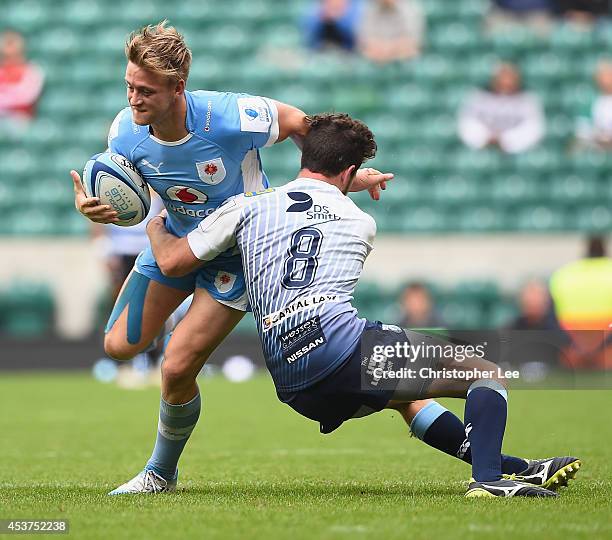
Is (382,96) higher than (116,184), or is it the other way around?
(116,184)

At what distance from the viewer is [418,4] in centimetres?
1611

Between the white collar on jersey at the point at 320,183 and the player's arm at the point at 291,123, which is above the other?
the player's arm at the point at 291,123

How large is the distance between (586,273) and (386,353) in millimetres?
7930

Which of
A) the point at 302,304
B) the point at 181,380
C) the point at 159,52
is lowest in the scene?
the point at 181,380

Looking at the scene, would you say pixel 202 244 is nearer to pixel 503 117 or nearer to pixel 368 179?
pixel 368 179

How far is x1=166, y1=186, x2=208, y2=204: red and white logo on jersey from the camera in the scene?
5.35 meters

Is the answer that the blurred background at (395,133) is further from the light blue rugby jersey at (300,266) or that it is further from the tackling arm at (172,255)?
the light blue rugby jersey at (300,266)

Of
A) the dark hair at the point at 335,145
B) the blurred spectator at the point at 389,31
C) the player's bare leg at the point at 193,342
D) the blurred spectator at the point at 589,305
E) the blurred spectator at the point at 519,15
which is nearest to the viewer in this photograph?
the dark hair at the point at 335,145

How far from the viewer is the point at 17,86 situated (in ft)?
52.0

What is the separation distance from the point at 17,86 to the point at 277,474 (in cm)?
1116

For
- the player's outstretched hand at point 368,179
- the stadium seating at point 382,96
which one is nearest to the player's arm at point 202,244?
the player's outstretched hand at point 368,179

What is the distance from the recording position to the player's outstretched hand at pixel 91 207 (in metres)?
5.07

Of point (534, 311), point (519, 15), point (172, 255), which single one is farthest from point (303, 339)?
point (519, 15)

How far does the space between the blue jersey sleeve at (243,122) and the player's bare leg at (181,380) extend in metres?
0.69
